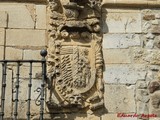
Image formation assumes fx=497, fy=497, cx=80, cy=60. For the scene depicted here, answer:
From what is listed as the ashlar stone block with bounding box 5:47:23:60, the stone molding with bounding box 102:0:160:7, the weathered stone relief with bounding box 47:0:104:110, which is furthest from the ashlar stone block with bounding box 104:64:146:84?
the ashlar stone block with bounding box 5:47:23:60

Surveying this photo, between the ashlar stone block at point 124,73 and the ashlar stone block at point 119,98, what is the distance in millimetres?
83

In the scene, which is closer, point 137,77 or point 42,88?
point 42,88

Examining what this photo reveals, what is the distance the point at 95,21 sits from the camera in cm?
585

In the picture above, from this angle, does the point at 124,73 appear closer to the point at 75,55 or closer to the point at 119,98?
the point at 119,98

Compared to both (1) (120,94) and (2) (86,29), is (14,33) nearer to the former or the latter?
(2) (86,29)

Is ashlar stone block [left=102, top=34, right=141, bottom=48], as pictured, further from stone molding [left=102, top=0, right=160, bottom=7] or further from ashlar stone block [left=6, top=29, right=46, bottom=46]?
ashlar stone block [left=6, top=29, right=46, bottom=46]

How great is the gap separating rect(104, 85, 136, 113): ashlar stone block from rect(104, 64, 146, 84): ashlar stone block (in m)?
0.08

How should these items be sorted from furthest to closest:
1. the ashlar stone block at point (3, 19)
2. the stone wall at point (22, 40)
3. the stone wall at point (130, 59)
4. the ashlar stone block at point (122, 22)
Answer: the ashlar stone block at point (122, 22) < the ashlar stone block at point (3, 19) < the stone wall at point (130, 59) < the stone wall at point (22, 40)

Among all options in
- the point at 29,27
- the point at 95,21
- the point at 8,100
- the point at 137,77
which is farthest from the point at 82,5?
the point at 8,100

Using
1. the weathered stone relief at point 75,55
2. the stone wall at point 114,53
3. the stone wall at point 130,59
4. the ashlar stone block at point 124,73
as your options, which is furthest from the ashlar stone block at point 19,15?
the ashlar stone block at point 124,73

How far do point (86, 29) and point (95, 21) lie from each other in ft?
0.47

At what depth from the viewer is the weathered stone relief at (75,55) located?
558cm

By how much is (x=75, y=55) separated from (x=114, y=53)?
1.61 ft

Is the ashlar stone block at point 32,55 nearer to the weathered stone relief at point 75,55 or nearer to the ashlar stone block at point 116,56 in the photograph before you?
the weathered stone relief at point 75,55
